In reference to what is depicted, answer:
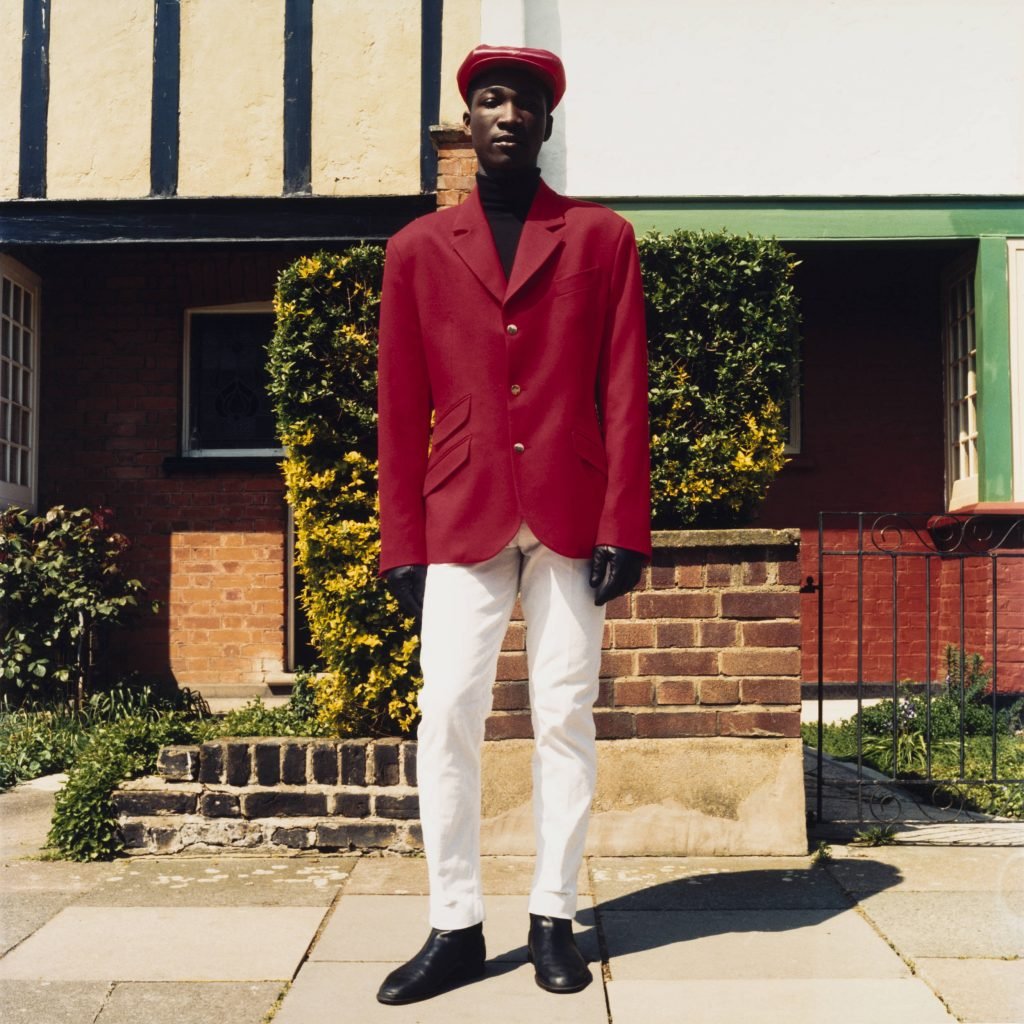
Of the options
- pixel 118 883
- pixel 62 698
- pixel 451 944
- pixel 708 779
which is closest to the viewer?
pixel 451 944

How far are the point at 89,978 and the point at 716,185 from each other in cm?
517

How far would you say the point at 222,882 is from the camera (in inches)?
159

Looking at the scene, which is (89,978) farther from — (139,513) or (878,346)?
(878,346)

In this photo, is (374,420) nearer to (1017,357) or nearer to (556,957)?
(556,957)

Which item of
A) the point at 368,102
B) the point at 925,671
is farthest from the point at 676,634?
the point at 368,102

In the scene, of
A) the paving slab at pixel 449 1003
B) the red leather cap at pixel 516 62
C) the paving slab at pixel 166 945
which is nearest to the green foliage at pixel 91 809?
the paving slab at pixel 166 945

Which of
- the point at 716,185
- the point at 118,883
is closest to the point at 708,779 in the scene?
the point at 118,883

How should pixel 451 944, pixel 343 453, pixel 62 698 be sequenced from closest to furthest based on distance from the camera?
pixel 451 944 → pixel 343 453 → pixel 62 698

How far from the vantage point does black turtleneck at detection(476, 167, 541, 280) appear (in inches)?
129

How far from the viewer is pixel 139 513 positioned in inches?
340

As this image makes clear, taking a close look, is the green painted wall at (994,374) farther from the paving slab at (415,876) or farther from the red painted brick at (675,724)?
the paving slab at (415,876)

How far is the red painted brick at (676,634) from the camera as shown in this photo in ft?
14.5

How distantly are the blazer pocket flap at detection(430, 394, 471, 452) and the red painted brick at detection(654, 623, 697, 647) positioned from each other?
1512 mm

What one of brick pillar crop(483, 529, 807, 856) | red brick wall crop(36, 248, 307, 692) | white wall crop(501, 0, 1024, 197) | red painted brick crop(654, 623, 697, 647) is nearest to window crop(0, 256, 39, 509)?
red brick wall crop(36, 248, 307, 692)
